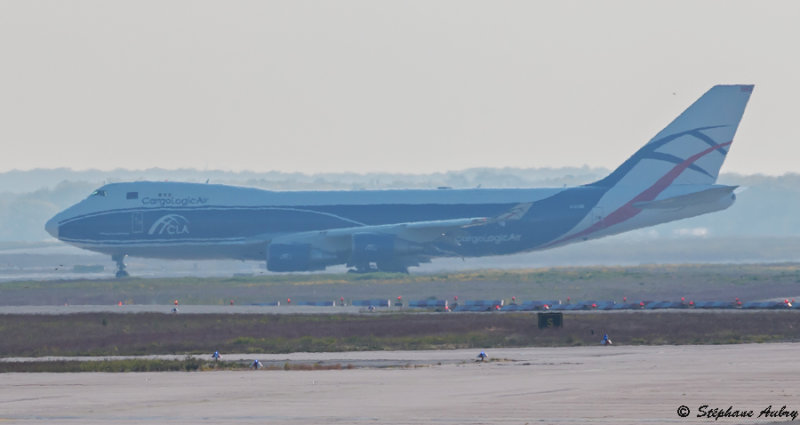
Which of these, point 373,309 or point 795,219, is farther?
point 795,219

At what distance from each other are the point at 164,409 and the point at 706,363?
44.5ft

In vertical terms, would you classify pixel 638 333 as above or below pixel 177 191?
below

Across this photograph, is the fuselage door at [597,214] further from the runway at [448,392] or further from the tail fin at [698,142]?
the runway at [448,392]

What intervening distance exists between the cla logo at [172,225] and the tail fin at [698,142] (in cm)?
2907

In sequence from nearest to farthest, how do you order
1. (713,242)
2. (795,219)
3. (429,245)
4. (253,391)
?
(253,391), (429,245), (713,242), (795,219)

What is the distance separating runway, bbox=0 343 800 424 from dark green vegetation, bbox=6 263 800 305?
93.2 feet

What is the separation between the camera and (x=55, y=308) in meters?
62.0

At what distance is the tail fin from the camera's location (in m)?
85.8

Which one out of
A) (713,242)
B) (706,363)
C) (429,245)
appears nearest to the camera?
(706,363)

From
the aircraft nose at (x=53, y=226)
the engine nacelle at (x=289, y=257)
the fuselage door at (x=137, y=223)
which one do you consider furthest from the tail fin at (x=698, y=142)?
the aircraft nose at (x=53, y=226)

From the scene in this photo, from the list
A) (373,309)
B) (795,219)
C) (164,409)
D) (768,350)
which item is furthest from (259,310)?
(795,219)

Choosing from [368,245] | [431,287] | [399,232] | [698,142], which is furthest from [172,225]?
[698,142]

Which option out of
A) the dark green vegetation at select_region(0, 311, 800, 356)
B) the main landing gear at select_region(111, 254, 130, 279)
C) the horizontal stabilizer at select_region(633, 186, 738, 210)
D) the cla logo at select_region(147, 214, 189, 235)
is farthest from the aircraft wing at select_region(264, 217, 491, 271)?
the dark green vegetation at select_region(0, 311, 800, 356)

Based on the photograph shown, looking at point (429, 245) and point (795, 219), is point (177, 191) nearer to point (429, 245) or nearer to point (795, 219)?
point (429, 245)
